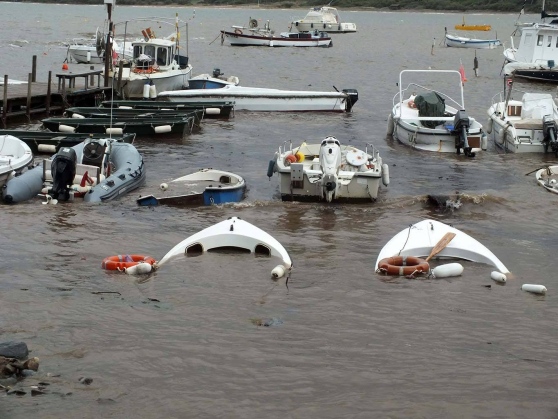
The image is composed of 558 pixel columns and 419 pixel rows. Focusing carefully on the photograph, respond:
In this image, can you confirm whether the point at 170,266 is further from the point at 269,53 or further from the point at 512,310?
the point at 269,53

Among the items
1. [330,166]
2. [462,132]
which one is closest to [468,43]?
[462,132]

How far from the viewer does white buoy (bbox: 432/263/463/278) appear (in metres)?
→ 14.4

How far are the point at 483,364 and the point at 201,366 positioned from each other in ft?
11.0

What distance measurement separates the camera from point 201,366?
35.2 ft

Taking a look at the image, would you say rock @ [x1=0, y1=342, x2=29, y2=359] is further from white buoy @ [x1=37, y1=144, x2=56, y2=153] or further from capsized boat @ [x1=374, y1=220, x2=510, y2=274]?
white buoy @ [x1=37, y1=144, x2=56, y2=153]

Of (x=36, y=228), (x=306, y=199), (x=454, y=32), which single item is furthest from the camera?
(x=454, y=32)

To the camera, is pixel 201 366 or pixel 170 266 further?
pixel 170 266

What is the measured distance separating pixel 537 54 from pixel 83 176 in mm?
34649

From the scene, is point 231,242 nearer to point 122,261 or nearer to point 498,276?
point 122,261

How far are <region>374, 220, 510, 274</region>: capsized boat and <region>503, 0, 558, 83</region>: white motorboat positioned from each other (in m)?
33.0

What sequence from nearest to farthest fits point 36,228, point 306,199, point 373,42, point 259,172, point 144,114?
point 36,228, point 306,199, point 259,172, point 144,114, point 373,42

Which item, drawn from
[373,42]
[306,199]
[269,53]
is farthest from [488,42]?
[306,199]

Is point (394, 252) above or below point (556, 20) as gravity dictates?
below

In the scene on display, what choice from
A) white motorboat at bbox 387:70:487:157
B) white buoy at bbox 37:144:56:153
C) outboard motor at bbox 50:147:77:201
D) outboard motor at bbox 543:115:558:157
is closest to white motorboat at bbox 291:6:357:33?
white motorboat at bbox 387:70:487:157
